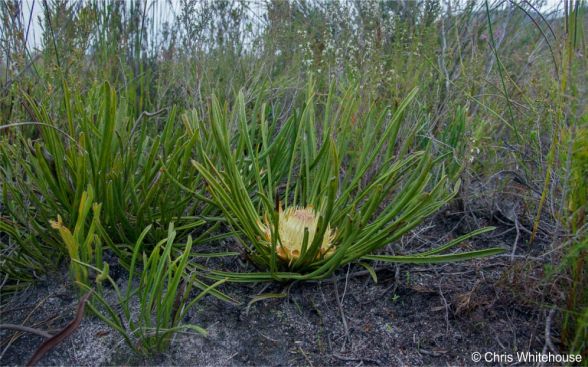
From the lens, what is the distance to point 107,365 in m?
1.24

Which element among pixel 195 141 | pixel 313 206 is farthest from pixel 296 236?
pixel 195 141

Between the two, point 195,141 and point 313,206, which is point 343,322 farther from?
point 195,141

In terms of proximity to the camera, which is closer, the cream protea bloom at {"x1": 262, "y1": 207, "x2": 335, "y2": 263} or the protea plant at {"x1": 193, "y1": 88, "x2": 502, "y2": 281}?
the protea plant at {"x1": 193, "y1": 88, "x2": 502, "y2": 281}

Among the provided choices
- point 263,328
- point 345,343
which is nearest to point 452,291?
point 345,343

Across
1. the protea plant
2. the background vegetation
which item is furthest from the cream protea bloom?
the background vegetation

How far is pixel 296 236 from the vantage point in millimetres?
1494

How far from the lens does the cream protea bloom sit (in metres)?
1.48

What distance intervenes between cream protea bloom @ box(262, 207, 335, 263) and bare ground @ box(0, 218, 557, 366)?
10 cm

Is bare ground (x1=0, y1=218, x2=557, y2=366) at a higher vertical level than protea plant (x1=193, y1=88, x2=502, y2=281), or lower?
lower

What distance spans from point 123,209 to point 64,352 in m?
0.44

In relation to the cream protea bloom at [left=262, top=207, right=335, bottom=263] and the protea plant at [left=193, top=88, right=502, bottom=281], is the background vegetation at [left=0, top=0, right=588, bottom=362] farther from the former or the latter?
the cream protea bloom at [left=262, top=207, right=335, bottom=263]

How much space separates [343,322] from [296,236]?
0.26 m

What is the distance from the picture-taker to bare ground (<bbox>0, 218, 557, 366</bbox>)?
1292 millimetres

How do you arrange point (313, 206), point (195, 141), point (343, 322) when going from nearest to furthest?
point (343, 322) → point (195, 141) → point (313, 206)
